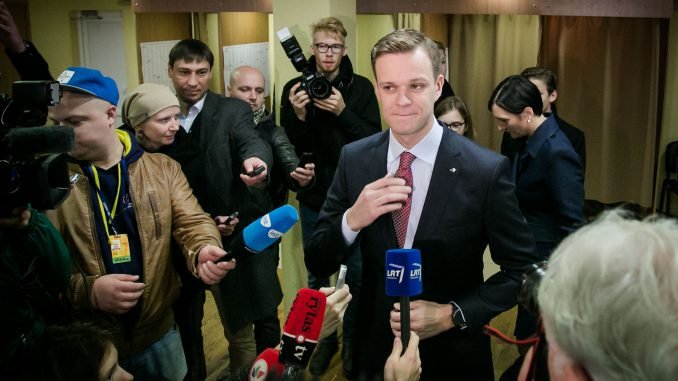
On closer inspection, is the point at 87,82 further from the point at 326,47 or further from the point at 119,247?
the point at 326,47

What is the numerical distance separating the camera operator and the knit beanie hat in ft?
2.95

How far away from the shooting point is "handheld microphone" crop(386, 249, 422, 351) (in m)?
1.42

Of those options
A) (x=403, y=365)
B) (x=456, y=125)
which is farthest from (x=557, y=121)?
(x=403, y=365)

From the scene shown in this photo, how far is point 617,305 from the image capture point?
2.79 ft

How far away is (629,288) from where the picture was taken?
85cm

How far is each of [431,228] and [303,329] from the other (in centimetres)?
50

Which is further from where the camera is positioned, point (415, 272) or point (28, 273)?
point (28, 273)

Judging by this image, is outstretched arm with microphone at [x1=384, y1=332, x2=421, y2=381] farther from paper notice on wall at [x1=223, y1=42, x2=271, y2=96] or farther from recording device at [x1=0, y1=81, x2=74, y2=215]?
→ paper notice on wall at [x1=223, y1=42, x2=271, y2=96]

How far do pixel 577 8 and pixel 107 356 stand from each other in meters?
3.07

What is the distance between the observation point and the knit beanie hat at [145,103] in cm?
261

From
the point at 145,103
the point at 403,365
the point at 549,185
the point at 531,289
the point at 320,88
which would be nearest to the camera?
the point at 531,289

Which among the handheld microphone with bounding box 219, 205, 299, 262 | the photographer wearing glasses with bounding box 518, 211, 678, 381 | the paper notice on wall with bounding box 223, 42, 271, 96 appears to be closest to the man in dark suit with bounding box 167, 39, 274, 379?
the handheld microphone with bounding box 219, 205, 299, 262

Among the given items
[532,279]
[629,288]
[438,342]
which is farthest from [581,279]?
[438,342]

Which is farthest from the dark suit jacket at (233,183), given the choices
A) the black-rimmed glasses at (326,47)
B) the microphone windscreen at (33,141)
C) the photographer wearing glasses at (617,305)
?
the photographer wearing glasses at (617,305)
